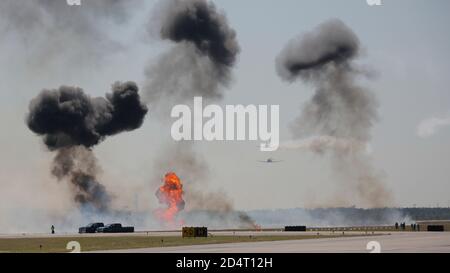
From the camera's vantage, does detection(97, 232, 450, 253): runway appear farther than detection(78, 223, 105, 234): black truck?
No

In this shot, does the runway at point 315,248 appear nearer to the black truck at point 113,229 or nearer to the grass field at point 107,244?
the grass field at point 107,244

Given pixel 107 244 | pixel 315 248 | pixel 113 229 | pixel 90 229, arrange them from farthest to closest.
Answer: pixel 90 229, pixel 113 229, pixel 107 244, pixel 315 248

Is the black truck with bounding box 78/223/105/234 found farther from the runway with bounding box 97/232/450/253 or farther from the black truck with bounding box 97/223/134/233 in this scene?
the runway with bounding box 97/232/450/253

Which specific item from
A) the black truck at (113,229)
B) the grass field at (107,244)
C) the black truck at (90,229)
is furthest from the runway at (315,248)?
the black truck at (90,229)

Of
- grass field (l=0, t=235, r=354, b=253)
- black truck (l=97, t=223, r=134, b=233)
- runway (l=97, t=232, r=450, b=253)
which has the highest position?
black truck (l=97, t=223, r=134, b=233)

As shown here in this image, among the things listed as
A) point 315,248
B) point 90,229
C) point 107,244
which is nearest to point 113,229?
point 90,229

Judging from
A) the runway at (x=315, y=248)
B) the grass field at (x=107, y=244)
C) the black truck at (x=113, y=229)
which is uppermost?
the black truck at (x=113, y=229)

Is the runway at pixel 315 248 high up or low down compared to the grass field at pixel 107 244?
down

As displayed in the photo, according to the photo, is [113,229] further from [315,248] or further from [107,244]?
[315,248]

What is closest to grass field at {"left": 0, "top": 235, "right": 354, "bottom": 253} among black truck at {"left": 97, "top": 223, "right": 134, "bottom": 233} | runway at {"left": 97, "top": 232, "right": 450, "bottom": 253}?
runway at {"left": 97, "top": 232, "right": 450, "bottom": 253}

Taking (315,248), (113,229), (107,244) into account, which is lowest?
(315,248)

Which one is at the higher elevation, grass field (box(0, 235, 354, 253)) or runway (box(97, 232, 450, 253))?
grass field (box(0, 235, 354, 253))
